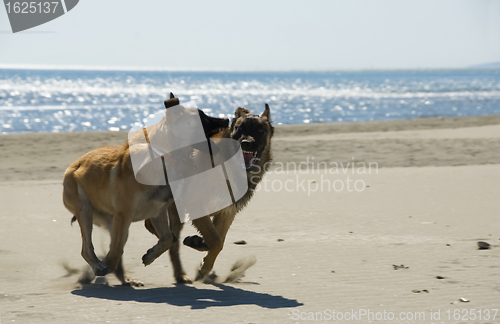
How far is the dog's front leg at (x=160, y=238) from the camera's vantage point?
18.2 feet

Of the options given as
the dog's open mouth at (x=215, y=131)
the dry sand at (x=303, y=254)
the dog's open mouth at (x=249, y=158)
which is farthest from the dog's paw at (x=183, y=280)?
the dog's open mouth at (x=215, y=131)

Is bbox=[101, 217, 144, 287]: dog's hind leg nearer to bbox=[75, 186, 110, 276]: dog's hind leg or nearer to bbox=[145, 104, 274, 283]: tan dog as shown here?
bbox=[75, 186, 110, 276]: dog's hind leg

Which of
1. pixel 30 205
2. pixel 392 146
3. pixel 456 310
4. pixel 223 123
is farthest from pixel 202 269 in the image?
pixel 392 146

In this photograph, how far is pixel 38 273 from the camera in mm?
6109

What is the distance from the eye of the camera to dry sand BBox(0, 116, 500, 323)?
4.80 m

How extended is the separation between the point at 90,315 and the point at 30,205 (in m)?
5.59

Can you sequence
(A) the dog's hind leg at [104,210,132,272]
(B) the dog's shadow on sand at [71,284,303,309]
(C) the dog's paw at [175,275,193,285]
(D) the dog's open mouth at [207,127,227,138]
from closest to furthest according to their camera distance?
(B) the dog's shadow on sand at [71,284,303,309] → (A) the dog's hind leg at [104,210,132,272] → (C) the dog's paw at [175,275,193,285] → (D) the dog's open mouth at [207,127,227,138]

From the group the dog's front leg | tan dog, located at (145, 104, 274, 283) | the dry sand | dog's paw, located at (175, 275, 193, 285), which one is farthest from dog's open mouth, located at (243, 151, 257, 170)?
dog's paw, located at (175, 275, 193, 285)

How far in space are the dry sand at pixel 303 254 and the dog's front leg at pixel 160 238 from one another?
0.33m

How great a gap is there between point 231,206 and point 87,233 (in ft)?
4.94

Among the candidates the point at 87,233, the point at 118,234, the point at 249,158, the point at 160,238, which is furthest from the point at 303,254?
the point at 87,233

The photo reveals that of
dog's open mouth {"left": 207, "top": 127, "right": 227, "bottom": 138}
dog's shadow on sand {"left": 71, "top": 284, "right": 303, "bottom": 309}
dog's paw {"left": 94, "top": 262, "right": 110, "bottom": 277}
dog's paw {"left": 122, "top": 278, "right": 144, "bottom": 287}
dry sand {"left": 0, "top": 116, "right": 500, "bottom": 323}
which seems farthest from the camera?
dog's open mouth {"left": 207, "top": 127, "right": 227, "bottom": 138}

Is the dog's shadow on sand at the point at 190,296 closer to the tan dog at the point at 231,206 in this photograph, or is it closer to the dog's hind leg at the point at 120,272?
the dog's hind leg at the point at 120,272

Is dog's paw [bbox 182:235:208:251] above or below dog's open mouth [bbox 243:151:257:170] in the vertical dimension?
below
